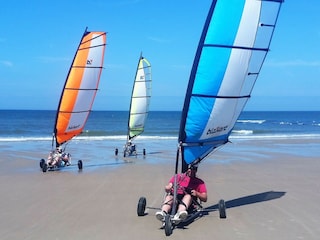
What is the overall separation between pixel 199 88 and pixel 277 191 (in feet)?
14.4

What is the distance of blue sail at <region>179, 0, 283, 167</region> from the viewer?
283 inches

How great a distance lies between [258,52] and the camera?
298 inches

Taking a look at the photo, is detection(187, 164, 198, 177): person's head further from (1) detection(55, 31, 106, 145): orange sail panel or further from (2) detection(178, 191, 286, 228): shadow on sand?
(1) detection(55, 31, 106, 145): orange sail panel

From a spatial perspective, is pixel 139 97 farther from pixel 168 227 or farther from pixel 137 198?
pixel 168 227

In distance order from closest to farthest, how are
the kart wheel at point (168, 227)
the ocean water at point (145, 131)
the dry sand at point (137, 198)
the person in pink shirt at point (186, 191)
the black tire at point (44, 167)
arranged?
the kart wheel at point (168, 227) < the dry sand at point (137, 198) < the person in pink shirt at point (186, 191) < the black tire at point (44, 167) < the ocean water at point (145, 131)

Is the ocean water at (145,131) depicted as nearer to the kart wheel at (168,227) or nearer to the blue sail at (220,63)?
the blue sail at (220,63)

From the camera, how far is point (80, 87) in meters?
15.1

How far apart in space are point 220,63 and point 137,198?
3715 mm

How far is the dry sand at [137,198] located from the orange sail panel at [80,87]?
171 centimetres

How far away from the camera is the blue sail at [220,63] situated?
23.6 feet

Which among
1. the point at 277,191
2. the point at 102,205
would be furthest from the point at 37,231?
the point at 277,191

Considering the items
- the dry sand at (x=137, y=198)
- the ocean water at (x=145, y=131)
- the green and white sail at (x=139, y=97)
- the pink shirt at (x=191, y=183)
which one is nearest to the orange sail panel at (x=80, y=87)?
the dry sand at (x=137, y=198)

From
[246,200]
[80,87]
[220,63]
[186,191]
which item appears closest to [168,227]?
[186,191]

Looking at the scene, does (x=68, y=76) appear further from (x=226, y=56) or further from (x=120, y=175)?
(x=226, y=56)
